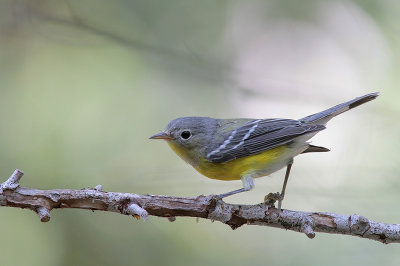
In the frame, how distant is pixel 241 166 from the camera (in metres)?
3.92

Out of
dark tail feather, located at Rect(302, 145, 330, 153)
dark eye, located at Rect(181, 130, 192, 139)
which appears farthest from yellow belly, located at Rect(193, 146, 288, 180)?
dark eye, located at Rect(181, 130, 192, 139)

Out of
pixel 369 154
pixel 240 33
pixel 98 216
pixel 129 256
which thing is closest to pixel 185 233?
pixel 129 256

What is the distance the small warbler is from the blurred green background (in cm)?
33

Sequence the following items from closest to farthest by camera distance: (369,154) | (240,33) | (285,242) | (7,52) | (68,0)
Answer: (369,154) < (285,242) < (68,0) < (7,52) < (240,33)

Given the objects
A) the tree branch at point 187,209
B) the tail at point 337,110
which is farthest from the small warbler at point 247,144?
the tree branch at point 187,209

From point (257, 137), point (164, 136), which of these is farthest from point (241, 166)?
point (164, 136)

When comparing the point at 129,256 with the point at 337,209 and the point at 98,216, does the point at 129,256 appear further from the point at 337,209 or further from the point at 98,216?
the point at 337,209

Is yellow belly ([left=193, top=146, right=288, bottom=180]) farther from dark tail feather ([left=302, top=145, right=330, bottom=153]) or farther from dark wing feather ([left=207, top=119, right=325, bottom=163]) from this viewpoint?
dark tail feather ([left=302, top=145, right=330, bottom=153])

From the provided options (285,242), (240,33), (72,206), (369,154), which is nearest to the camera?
(72,206)

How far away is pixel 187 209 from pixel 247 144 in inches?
45.8

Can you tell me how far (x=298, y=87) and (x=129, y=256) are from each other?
8.28 ft

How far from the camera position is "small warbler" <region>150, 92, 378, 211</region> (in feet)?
12.8

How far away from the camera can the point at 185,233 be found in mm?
5012

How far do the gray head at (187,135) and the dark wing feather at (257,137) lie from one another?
17cm
